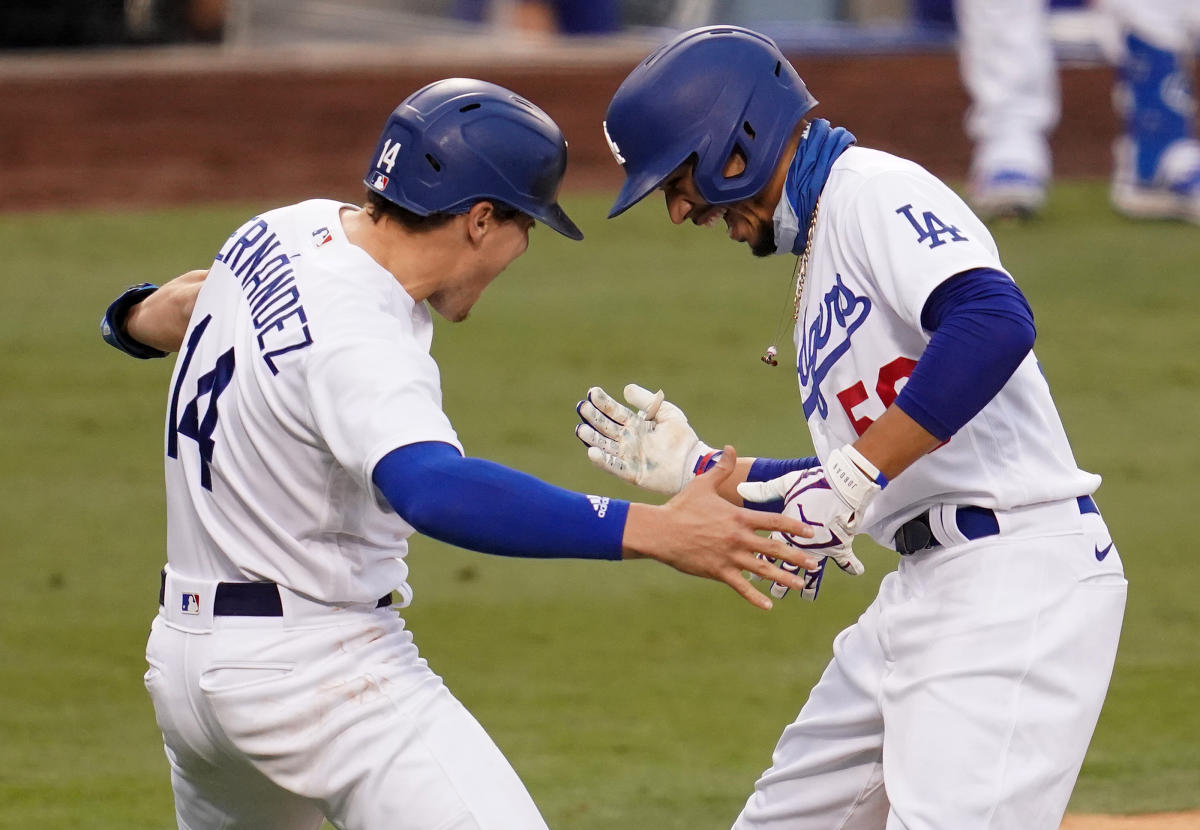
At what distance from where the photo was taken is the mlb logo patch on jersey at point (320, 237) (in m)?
3.19

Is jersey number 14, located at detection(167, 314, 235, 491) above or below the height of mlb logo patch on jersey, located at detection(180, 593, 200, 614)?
above

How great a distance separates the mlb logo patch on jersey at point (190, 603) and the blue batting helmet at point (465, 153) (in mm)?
801

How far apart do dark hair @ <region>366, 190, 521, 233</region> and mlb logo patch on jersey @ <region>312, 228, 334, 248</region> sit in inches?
3.9

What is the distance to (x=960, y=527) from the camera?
10.7 feet

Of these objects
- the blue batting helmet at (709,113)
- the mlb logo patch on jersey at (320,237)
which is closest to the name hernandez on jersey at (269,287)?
the mlb logo patch on jersey at (320,237)

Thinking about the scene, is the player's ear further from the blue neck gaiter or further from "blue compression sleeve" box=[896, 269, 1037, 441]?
"blue compression sleeve" box=[896, 269, 1037, 441]

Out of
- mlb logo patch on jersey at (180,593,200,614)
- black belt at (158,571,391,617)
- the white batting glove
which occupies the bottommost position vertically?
mlb logo patch on jersey at (180,593,200,614)

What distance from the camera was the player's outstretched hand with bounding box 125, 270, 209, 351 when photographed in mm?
3625

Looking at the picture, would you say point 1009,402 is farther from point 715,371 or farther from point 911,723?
point 715,371

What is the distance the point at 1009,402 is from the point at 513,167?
3.32 feet

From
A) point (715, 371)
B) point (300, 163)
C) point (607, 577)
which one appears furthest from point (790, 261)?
point (607, 577)

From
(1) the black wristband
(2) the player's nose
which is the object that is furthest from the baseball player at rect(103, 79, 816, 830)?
(1) the black wristband

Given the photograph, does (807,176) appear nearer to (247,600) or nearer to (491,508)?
(491,508)

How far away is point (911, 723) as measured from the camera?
10.5ft
